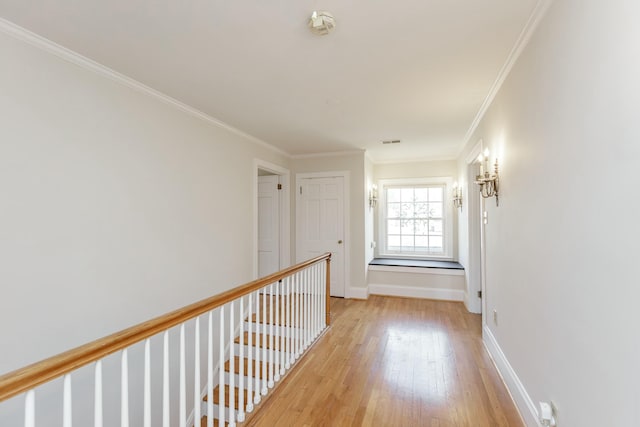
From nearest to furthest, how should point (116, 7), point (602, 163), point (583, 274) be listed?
point (602, 163) → point (583, 274) → point (116, 7)

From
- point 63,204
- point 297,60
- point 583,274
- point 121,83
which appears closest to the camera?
point 583,274

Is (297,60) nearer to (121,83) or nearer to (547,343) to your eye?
(121,83)

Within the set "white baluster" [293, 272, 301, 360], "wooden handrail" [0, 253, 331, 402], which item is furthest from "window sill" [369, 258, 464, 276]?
"wooden handrail" [0, 253, 331, 402]

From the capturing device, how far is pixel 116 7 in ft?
5.09

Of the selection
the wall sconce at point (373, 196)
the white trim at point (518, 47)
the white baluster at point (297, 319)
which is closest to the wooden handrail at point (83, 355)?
the white baluster at point (297, 319)

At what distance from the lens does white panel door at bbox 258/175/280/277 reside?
4.94 m

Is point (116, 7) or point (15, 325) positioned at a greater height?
point (116, 7)

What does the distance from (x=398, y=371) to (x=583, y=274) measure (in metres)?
1.84

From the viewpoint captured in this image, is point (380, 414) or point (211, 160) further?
point (211, 160)

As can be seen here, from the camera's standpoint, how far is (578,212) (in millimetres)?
1253

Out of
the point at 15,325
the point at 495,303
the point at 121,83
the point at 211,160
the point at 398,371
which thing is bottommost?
the point at 398,371

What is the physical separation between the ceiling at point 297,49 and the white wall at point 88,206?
29 cm

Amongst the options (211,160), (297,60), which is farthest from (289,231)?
(297,60)

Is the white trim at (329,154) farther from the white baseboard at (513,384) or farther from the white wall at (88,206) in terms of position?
the white baseboard at (513,384)
